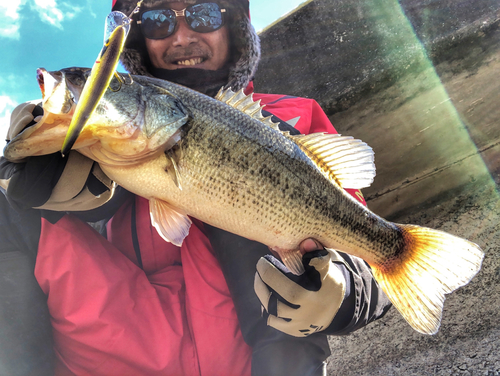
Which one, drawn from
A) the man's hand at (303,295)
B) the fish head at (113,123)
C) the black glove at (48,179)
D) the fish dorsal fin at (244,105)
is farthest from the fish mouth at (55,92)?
the man's hand at (303,295)

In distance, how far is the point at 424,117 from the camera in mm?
3105

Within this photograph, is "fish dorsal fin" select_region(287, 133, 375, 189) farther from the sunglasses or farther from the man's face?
the sunglasses

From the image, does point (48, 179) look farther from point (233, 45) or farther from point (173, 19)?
point (233, 45)

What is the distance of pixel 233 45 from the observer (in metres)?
2.56

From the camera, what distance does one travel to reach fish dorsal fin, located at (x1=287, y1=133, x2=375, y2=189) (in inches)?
55.0

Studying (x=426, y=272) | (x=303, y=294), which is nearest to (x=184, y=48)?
(x=303, y=294)

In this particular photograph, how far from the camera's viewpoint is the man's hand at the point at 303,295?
140 cm

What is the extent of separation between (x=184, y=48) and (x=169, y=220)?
161cm

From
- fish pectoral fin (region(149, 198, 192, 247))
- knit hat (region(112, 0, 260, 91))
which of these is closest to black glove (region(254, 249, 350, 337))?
fish pectoral fin (region(149, 198, 192, 247))

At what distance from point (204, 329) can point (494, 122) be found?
344cm

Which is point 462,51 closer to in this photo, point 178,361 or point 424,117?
point 424,117

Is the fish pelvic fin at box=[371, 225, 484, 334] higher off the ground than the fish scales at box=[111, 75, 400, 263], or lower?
lower

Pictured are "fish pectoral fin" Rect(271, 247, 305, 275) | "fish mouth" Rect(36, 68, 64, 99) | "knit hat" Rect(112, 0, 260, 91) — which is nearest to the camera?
"fish mouth" Rect(36, 68, 64, 99)

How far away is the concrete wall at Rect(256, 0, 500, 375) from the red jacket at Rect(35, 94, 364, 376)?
4.99ft
